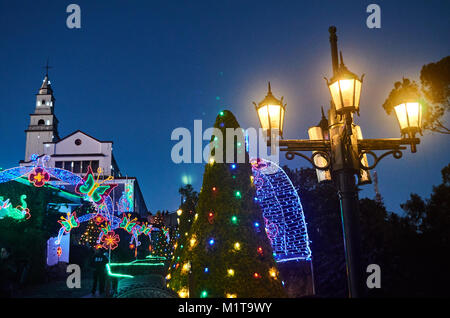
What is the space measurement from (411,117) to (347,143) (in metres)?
1.24

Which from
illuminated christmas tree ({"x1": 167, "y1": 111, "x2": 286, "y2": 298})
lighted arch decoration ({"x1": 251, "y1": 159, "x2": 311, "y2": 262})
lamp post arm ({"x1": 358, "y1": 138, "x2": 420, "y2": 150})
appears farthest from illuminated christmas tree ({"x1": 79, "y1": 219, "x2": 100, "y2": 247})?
lamp post arm ({"x1": 358, "y1": 138, "x2": 420, "y2": 150})

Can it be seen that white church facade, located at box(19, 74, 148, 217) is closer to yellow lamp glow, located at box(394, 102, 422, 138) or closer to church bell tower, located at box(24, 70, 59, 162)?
church bell tower, located at box(24, 70, 59, 162)

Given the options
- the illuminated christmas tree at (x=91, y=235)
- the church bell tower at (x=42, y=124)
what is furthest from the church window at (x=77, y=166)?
the illuminated christmas tree at (x=91, y=235)

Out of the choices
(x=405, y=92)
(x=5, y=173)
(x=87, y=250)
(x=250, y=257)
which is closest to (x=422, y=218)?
(x=405, y=92)

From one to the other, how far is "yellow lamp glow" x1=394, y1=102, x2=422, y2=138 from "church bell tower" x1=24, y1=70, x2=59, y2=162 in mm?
48369

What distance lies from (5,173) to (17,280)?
464cm

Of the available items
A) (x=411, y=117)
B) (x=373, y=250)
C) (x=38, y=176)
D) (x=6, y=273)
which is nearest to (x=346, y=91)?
(x=411, y=117)

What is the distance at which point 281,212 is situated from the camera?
9000 millimetres

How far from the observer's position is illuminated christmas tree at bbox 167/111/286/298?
5.32m

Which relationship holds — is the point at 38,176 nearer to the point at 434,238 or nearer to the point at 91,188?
the point at 91,188

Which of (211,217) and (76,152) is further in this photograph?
(76,152)

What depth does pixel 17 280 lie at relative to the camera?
15.4 m

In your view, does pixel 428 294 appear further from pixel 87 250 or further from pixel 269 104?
pixel 87 250

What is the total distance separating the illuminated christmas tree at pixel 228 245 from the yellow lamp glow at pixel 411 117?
2.50 meters
